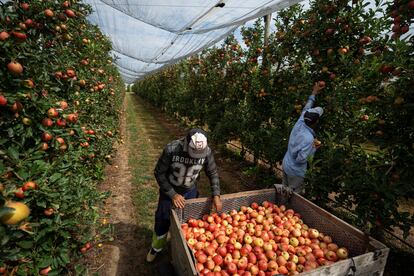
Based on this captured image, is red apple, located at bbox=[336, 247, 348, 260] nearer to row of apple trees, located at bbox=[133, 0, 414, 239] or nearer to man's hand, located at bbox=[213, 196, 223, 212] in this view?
row of apple trees, located at bbox=[133, 0, 414, 239]

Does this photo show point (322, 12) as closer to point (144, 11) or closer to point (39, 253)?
point (144, 11)

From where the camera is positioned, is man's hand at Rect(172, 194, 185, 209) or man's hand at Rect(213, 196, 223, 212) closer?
man's hand at Rect(172, 194, 185, 209)

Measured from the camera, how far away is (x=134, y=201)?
4773 mm

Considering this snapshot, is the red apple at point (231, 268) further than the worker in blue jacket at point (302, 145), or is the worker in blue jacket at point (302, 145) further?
the worker in blue jacket at point (302, 145)

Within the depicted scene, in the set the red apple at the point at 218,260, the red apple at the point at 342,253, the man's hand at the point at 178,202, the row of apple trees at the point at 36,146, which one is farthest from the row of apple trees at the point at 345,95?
the row of apple trees at the point at 36,146

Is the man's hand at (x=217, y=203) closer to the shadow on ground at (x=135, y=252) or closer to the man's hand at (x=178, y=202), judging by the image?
the man's hand at (x=178, y=202)

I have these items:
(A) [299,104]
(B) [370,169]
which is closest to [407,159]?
(B) [370,169]

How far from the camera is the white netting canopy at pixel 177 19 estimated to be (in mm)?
4453

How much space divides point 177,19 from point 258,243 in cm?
533

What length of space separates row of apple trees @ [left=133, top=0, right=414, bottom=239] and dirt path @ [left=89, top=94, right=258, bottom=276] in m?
1.53

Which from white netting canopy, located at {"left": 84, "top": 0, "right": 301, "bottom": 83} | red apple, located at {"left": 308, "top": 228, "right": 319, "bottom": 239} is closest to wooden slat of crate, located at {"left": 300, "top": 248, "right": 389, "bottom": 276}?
red apple, located at {"left": 308, "top": 228, "right": 319, "bottom": 239}

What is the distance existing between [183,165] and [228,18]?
12.4 feet

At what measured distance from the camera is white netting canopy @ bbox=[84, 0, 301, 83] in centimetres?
445

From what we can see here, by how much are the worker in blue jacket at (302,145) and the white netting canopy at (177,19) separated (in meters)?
1.79
